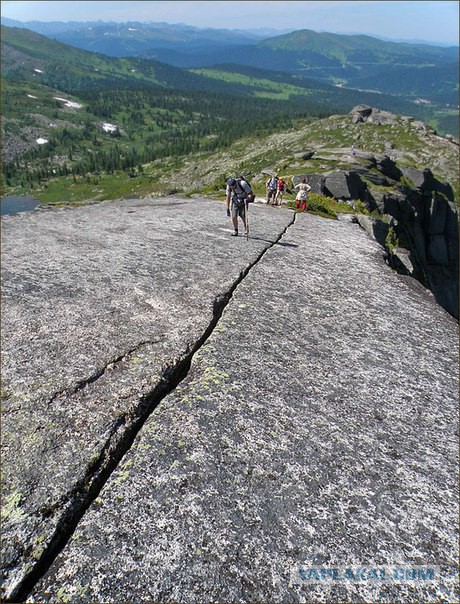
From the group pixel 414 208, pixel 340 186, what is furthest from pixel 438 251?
pixel 340 186

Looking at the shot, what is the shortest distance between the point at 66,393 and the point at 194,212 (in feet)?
66.5

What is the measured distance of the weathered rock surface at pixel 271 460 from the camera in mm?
6555

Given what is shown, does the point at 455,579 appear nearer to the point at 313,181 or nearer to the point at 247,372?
the point at 247,372

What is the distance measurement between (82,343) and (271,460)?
243 inches

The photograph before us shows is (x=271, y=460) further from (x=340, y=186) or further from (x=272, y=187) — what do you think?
(x=340, y=186)

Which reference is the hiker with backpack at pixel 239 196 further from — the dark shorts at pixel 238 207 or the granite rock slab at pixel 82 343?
the granite rock slab at pixel 82 343

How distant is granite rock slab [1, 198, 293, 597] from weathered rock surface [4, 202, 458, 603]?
0.10m

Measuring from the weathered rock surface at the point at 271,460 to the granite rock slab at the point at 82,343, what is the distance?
103mm

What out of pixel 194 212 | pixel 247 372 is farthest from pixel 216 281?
pixel 194 212

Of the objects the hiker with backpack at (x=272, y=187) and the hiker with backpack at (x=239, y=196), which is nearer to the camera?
the hiker with backpack at (x=239, y=196)

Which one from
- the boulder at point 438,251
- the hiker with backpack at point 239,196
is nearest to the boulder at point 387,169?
the boulder at point 438,251

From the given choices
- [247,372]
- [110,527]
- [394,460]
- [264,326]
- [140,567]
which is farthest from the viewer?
[264,326]

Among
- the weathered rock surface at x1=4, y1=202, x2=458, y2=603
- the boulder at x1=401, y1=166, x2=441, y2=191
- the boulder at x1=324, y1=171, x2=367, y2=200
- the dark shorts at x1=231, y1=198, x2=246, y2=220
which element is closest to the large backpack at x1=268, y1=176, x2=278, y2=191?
the dark shorts at x1=231, y1=198, x2=246, y2=220

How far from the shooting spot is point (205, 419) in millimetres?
9188
